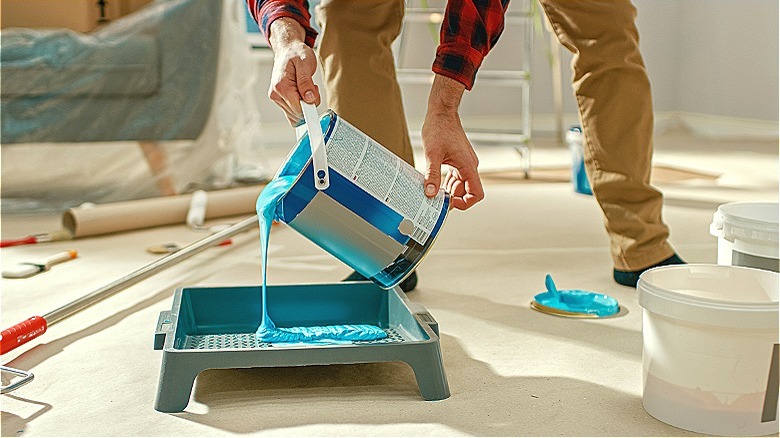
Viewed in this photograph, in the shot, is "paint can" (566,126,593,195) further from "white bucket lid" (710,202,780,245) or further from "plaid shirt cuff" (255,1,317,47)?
"plaid shirt cuff" (255,1,317,47)

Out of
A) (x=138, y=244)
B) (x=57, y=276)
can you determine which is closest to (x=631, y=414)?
(x=57, y=276)

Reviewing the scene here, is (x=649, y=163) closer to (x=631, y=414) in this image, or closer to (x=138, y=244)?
(x=631, y=414)

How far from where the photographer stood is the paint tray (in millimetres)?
1015

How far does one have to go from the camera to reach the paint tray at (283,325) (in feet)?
3.33

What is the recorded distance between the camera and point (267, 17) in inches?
48.0

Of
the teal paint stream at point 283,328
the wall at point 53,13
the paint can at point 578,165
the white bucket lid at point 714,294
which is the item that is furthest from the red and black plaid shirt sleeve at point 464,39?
the wall at point 53,13

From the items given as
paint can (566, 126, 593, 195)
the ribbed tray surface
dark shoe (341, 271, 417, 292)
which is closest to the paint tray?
the ribbed tray surface

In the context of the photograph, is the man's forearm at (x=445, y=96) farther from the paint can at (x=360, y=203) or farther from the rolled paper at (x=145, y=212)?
the rolled paper at (x=145, y=212)

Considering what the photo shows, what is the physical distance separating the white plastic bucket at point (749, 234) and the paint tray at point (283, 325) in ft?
1.48

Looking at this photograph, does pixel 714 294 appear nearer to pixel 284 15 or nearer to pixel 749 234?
pixel 749 234

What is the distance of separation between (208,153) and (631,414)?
6.28 ft

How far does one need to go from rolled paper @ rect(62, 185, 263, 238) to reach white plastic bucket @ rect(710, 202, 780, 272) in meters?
1.38

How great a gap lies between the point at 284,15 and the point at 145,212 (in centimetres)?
114

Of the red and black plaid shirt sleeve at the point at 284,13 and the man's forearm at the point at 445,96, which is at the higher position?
the red and black plaid shirt sleeve at the point at 284,13
